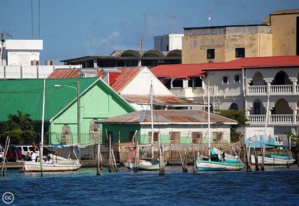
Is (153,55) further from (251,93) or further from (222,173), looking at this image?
(222,173)

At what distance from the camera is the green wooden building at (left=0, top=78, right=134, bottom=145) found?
124 m

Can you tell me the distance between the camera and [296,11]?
144 meters

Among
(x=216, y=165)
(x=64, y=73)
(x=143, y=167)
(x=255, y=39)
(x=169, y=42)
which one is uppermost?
(x=169, y=42)

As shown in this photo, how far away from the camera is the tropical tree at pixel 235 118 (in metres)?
128

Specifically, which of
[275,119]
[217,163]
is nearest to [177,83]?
[275,119]

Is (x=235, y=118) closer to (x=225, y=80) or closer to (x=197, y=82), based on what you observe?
(x=225, y=80)

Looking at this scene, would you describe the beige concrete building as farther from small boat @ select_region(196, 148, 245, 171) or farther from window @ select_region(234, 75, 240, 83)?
small boat @ select_region(196, 148, 245, 171)

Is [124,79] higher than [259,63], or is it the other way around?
[259,63]

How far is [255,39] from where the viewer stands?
146 m

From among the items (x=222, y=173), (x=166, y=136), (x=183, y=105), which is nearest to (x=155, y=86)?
(x=183, y=105)

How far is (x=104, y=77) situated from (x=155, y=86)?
17.9 ft

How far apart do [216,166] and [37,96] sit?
83.0 ft

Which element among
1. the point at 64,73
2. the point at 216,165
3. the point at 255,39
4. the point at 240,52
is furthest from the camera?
the point at 240,52

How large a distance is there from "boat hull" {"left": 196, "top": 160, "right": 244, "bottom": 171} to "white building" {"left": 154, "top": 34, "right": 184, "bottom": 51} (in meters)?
61.9
